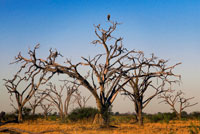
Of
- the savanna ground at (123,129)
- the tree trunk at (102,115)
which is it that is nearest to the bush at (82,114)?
the savanna ground at (123,129)

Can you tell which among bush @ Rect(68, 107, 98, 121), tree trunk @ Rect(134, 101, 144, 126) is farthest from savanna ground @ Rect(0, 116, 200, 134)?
bush @ Rect(68, 107, 98, 121)

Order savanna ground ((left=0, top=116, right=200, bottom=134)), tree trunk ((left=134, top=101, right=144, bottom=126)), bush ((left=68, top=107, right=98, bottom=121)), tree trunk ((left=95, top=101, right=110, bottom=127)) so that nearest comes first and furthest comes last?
savanna ground ((left=0, top=116, right=200, bottom=134)), tree trunk ((left=95, top=101, right=110, bottom=127)), tree trunk ((left=134, top=101, right=144, bottom=126)), bush ((left=68, top=107, right=98, bottom=121))

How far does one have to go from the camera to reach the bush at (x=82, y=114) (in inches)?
805

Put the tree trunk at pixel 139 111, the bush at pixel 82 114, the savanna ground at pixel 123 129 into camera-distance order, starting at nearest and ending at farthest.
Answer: the savanna ground at pixel 123 129 → the tree trunk at pixel 139 111 → the bush at pixel 82 114

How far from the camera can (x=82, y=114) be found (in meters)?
20.6

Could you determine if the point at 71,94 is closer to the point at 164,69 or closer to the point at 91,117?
the point at 91,117

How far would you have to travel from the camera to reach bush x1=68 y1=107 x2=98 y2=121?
20.4 metres

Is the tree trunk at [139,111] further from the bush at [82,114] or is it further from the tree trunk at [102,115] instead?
the bush at [82,114]

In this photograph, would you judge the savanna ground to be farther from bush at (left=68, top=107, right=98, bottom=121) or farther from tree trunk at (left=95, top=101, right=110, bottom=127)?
bush at (left=68, top=107, right=98, bottom=121)

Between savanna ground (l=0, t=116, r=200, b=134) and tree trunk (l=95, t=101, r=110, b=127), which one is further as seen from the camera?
tree trunk (l=95, t=101, r=110, b=127)

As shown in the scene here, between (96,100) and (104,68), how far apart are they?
2.19 m

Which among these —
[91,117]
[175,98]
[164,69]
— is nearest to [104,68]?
[164,69]

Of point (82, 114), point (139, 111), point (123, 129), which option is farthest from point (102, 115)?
point (82, 114)

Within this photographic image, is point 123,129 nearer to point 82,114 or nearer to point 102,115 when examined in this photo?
point 102,115
